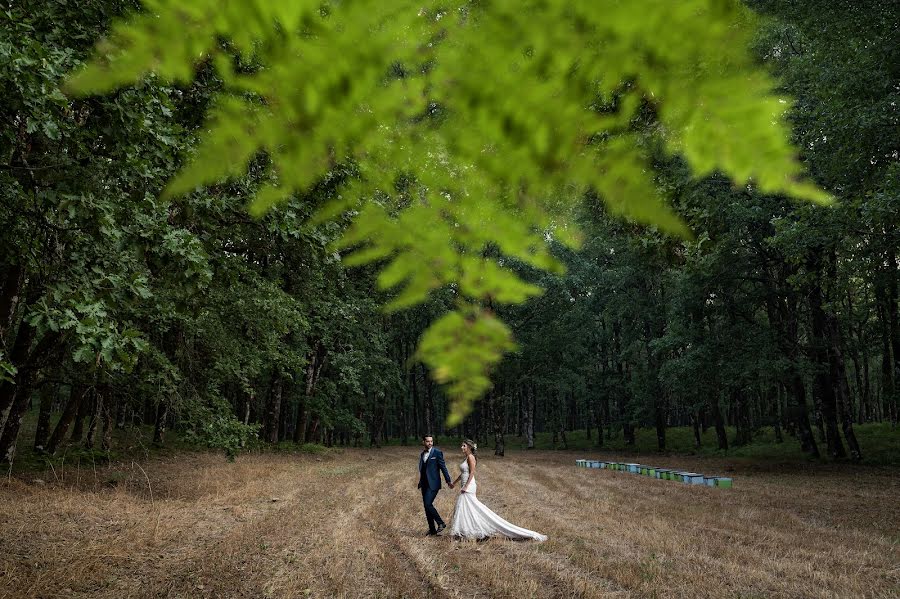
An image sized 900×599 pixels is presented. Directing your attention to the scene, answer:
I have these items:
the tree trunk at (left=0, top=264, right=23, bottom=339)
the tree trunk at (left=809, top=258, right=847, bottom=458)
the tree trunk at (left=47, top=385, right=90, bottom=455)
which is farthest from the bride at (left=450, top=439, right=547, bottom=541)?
the tree trunk at (left=809, top=258, right=847, bottom=458)

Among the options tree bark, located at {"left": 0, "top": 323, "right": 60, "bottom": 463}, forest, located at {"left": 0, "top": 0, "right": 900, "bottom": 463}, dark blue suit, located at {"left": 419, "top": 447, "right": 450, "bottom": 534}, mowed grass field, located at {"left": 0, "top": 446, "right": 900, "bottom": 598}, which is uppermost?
forest, located at {"left": 0, "top": 0, "right": 900, "bottom": 463}

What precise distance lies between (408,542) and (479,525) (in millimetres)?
1240

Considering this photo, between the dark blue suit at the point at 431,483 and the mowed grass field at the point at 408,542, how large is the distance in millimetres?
408

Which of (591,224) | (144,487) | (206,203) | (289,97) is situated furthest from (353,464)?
(289,97)

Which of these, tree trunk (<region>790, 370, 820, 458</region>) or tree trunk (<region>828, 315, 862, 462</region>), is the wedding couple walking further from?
tree trunk (<region>828, 315, 862, 462</region>)

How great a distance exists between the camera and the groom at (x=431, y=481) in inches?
338

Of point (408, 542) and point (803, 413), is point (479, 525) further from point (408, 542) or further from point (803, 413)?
point (803, 413)

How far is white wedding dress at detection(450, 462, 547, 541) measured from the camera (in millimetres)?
8148

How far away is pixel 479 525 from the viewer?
8312 millimetres

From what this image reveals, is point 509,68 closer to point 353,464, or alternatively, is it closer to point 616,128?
point 616,128

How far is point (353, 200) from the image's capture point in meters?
1.85

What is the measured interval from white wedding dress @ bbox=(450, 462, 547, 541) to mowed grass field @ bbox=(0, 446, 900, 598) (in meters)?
0.26

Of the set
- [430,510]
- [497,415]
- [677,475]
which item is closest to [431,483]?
[430,510]

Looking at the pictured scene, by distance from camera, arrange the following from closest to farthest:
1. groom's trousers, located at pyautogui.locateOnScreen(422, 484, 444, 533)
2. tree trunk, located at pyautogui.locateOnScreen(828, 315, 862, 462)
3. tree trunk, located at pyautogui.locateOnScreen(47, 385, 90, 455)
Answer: groom's trousers, located at pyautogui.locateOnScreen(422, 484, 444, 533) < tree trunk, located at pyautogui.locateOnScreen(47, 385, 90, 455) < tree trunk, located at pyautogui.locateOnScreen(828, 315, 862, 462)
